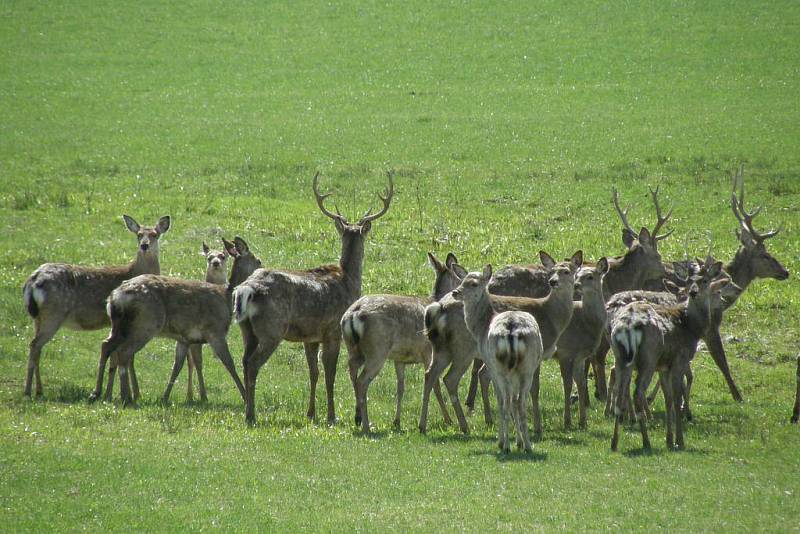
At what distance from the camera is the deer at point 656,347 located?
496 inches

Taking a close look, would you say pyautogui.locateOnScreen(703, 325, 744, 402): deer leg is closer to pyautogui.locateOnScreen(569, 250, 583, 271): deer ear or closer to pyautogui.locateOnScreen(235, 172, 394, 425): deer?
pyautogui.locateOnScreen(569, 250, 583, 271): deer ear

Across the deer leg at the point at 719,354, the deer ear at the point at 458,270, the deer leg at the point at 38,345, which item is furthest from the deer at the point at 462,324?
the deer leg at the point at 38,345

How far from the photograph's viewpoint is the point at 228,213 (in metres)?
25.3

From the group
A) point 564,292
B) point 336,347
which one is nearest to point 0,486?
point 336,347

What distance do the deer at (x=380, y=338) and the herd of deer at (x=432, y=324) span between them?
2 cm

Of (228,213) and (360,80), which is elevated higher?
(360,80)

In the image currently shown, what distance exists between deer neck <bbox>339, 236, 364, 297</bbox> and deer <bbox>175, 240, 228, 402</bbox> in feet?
5.61

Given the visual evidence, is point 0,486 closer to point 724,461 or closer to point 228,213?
point 724,461

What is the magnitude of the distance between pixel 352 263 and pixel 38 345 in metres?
4.24

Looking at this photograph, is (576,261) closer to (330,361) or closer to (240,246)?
(330,361)

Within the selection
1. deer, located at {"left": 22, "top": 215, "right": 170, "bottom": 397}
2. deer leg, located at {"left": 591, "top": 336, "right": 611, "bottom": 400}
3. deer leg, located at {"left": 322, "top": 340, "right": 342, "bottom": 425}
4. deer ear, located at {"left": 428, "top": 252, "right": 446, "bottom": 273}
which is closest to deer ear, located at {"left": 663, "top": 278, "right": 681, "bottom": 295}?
deer leg, located at {"left": 591, "top": 336, "right": 611, "bottom": 400}

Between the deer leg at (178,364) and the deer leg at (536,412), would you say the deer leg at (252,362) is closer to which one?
Answer: the deer leg at (178,364)

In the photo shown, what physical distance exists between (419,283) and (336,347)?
5.52m

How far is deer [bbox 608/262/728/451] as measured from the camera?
12.6 meters
